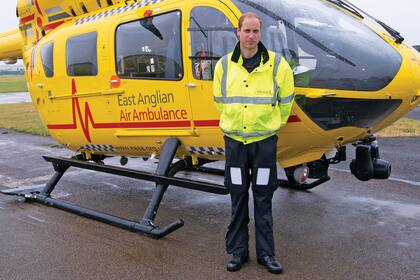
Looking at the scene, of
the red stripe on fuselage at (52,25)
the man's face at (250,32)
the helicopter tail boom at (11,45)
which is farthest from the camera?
the helicopter tail boom at (11,45)

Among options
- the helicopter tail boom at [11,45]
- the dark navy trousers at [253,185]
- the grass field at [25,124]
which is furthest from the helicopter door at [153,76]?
the grass field at [25,124]

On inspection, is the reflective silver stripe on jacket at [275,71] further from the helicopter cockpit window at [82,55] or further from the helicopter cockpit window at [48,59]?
the helicopter cockpit window at [48,59]

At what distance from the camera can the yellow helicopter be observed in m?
3.97

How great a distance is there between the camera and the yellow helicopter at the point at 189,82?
3969 mm

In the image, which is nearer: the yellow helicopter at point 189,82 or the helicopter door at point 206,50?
the yellow helicopter at point 189,82

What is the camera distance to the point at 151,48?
4.98m

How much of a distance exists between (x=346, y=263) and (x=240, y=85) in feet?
5.75

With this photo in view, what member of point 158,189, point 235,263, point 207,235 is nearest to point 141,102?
point 158,189

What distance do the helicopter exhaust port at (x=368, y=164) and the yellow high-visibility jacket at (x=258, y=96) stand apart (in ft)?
4.37

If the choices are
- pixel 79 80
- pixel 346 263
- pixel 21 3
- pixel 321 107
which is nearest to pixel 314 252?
pixel 346 263

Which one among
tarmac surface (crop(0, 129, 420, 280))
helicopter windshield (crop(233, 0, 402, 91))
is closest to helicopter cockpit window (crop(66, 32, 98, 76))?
tarmac surface (crop(0, 129, 420, 280))

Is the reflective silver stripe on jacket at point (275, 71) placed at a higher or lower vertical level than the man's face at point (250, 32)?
lower

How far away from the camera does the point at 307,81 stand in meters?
Answer: 3.93

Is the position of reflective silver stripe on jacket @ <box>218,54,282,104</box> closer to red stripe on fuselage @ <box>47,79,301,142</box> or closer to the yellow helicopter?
the yellow helicopter
